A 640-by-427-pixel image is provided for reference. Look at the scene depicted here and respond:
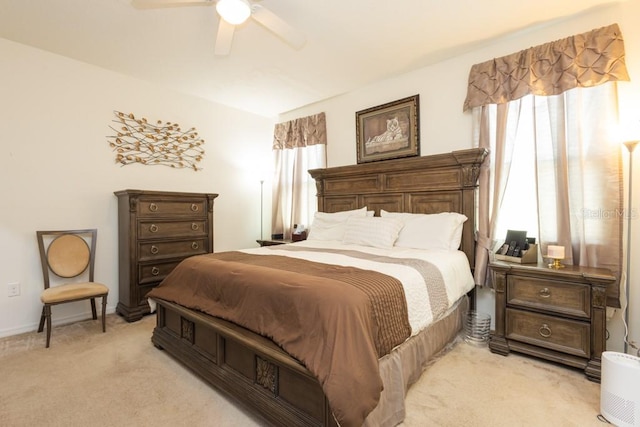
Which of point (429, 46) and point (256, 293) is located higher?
point (429, 46)

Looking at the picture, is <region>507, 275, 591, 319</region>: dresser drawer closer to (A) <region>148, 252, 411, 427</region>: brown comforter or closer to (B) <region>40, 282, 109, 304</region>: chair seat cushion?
(A) <region>148, 252, 411, 427</region>: brown comforter

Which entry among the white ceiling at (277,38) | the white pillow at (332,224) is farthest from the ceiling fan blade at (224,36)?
the white pillow at (332,224)

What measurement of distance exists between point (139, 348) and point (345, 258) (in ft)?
6.12

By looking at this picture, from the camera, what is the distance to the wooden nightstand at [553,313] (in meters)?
2.02

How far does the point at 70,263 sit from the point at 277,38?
298cm

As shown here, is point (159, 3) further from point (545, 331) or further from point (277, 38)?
point (545, 331)

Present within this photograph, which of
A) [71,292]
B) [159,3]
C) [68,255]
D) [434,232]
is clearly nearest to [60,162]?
[68,255]

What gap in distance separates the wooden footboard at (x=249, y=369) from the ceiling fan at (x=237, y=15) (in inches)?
79.2

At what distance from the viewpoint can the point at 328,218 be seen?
3672mm

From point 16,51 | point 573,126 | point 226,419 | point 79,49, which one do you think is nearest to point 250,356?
point 226,419

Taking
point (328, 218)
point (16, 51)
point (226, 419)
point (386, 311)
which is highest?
point (16, 51)

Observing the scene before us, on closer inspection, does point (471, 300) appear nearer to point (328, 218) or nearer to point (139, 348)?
point (328, 218)

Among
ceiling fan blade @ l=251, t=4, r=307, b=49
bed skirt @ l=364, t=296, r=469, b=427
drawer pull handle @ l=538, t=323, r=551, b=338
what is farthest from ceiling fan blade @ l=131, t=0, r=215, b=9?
drawer pull handle @ l=538, t=323, r=551, b=338

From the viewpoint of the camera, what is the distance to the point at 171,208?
3.46m
